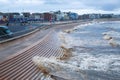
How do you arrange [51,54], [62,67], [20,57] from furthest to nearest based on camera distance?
[51,54]
[20,57]
[62,67]

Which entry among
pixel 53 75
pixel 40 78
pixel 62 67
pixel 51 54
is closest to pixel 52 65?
pixel 62 67

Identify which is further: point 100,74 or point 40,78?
point 100,74

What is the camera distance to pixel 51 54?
82.8ft

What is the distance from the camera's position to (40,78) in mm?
15641

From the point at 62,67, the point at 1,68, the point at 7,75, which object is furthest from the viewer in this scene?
the point at 62,67

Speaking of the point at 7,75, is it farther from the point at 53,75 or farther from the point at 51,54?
the point at 51,54

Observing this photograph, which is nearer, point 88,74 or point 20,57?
point 88,74

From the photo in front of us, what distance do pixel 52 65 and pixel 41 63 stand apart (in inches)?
32.9

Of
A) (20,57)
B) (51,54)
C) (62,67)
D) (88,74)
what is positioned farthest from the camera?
(51,54)

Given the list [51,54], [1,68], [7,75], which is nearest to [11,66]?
[1,68]

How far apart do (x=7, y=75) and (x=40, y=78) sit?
1.74 m

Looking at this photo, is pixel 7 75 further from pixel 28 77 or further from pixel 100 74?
pixel 100 74

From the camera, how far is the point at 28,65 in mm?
18766

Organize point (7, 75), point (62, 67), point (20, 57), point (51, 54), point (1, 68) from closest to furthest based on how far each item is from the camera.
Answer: point (7, 75)
point (1, 68)
point (62, 67)
point (20, 57)
point (51, 54)
